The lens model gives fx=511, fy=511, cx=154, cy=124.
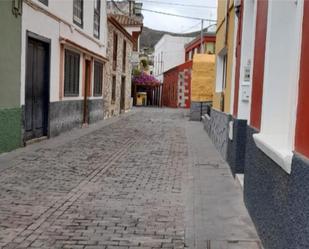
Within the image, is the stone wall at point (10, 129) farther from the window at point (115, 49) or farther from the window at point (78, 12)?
the window at point (115, 49)

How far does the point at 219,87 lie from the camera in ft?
48.3

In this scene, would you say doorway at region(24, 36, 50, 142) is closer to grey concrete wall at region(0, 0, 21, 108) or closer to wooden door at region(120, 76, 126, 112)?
grey concrete wall at region(0, 0, 21, 108)

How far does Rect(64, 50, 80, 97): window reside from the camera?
1641cm

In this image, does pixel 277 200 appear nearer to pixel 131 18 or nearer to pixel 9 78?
pixel 9 78

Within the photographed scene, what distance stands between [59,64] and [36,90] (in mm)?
2195

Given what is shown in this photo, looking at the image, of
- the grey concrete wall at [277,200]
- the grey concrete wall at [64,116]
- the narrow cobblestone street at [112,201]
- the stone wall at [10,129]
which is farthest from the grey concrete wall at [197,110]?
the grey concrete wall at [277,200]

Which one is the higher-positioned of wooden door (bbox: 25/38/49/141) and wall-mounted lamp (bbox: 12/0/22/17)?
wall-mounted lamp (bbox: 12/0/22/17)

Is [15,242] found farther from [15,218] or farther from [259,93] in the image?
[259,93]

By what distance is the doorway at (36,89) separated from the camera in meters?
12.5

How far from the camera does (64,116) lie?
16.1m

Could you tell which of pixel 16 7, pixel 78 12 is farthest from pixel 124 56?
pixel 16 7

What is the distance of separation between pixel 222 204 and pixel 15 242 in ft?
9.37

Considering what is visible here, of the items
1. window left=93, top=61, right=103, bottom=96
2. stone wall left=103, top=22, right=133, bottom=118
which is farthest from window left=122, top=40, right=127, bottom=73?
window left=93, top=61, right=103, bottom=96

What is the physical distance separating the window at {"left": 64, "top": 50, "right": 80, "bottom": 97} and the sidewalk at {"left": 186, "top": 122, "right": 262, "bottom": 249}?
7.53 m
